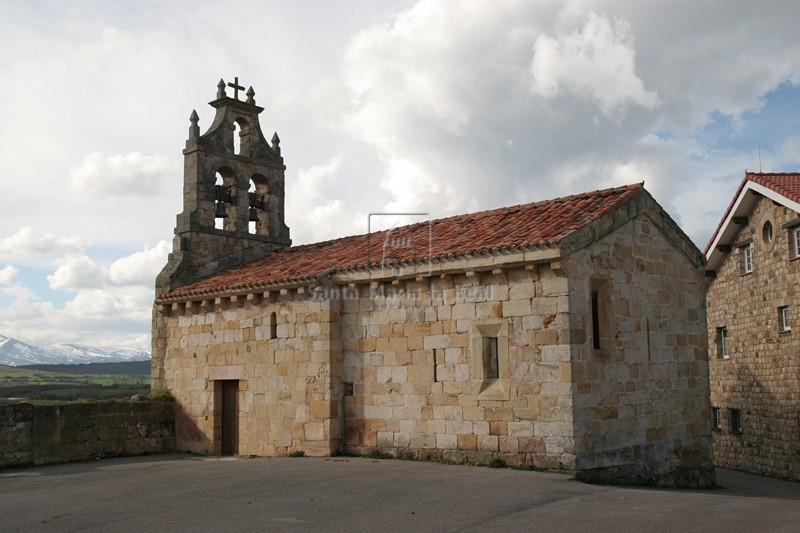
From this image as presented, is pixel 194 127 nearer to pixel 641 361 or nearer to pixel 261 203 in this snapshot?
pixel 261 203

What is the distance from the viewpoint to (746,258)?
21922mm

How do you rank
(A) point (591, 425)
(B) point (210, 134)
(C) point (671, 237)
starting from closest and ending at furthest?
(A) point (591, 425) → (C) point (671, 237) → (B) point (210, 134)

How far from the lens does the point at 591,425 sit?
Answer: 11070 mm

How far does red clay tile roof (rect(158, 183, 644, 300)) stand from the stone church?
0.06 metres

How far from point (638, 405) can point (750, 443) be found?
38.0 feet

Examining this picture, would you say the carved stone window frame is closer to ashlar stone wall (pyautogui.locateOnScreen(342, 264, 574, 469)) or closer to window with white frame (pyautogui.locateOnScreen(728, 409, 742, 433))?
ashlar stone wall (pyautogui.locateOnScreen(342, 264, 574, 469))

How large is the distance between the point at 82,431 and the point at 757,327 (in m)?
17.5

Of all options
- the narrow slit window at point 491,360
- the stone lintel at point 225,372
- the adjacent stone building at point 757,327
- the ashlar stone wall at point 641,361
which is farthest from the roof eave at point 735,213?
the stone lintel at point 225,372

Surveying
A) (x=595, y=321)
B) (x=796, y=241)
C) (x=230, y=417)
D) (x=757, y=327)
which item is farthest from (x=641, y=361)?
(x=757, y=327)

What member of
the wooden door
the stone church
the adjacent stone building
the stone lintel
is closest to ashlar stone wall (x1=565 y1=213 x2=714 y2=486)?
the stone church

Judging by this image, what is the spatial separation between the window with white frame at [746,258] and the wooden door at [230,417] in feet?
49.3

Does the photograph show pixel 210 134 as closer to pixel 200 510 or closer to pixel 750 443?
pixel 200 510

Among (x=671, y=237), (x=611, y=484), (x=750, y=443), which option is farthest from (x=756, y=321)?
(x=611, y=484)

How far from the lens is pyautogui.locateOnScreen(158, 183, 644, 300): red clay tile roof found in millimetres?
11773
